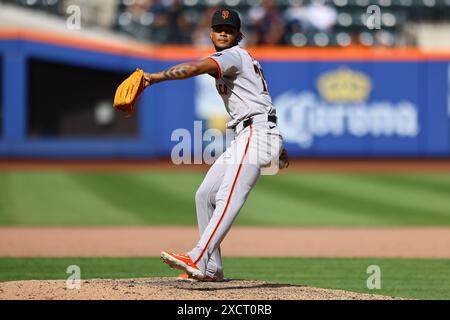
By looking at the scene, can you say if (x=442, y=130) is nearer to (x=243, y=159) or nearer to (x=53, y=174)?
(x=53, y=174)

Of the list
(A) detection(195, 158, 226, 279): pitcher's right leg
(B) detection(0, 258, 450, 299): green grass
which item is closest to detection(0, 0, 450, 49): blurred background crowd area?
(B) detection(0, 258, 450, 299): green grass

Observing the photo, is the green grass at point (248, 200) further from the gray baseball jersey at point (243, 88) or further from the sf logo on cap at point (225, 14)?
the sf logo on cap at point (225, 14)

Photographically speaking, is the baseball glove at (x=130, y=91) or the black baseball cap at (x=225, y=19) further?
the black baseball cap at (x=225, y=19)

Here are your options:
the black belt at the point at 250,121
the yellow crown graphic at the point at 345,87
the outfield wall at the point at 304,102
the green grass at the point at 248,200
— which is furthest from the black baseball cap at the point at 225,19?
the yellow crown graphic at the point at 345,87

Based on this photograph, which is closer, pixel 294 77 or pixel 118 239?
pixel 118 239

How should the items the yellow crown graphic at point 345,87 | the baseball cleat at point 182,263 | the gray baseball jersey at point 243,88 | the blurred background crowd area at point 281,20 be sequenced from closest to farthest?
the baseball cleat at point 182,263, the gray baseball jersey at point 243,88, the yellow crown graphic at point 345,87, the blurred background crowd area at point 281,20

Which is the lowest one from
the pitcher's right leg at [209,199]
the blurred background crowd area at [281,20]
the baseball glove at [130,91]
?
the pitcher's right leg at [209,199]

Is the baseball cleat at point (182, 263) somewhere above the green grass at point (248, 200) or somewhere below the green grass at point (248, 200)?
below

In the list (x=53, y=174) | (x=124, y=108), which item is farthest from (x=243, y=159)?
(x=53, y=174)
